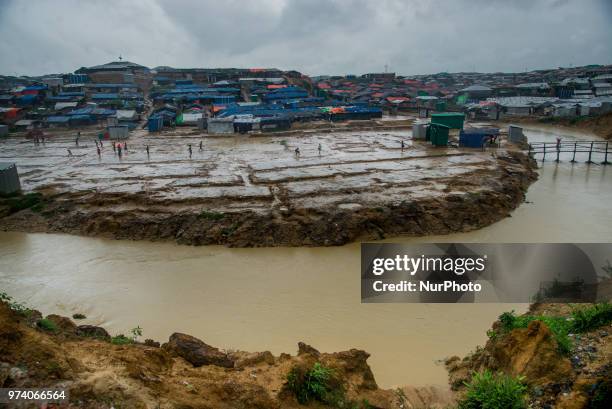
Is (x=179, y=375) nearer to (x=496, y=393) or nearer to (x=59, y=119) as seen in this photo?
(x=496, y=393)

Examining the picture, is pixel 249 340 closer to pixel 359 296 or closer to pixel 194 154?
pixel 359 296

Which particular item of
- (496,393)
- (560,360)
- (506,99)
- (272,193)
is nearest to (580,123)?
(506,99)

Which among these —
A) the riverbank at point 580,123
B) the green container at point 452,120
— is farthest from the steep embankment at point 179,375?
the riverbank at point 580,123

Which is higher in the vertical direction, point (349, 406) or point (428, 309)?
point (349, 406)

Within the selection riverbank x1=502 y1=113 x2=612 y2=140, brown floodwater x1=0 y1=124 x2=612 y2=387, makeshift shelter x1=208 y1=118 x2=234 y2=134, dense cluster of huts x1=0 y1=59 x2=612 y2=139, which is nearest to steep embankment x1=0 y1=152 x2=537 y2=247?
brown floodwater x1=0 y1=124 x2=612 y2=387

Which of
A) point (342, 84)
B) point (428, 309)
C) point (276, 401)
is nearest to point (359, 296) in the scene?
point (428, 309)

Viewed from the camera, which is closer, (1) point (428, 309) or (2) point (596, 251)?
(1) point (428, 309)

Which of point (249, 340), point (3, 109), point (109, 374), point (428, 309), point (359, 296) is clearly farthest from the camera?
point (3, 109)
